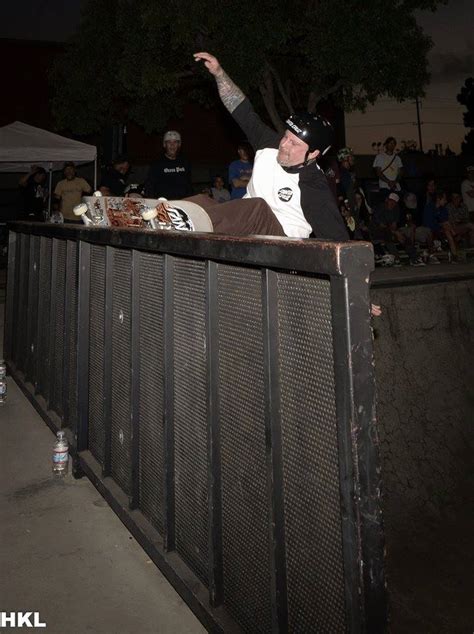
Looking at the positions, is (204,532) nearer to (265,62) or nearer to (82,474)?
(82,474)

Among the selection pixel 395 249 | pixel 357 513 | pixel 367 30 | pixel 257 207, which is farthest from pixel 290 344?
pixel 367 30

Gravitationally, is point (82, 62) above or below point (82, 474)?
above

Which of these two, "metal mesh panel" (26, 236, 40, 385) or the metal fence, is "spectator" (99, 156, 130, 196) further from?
the metal fence

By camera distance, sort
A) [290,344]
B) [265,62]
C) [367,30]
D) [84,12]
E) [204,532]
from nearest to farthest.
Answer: [290,344]
[204,532]
[367,30]
[265,62]
[84,12]

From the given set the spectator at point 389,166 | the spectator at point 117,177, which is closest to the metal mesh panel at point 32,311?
the spectator at point 117,177

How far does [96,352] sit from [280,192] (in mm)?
1710

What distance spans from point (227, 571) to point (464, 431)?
5542mm

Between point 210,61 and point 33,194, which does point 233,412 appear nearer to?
point 210,61

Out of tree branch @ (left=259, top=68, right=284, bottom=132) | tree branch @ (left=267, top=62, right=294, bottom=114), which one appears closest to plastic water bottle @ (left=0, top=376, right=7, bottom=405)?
tree branch @ (left=259, top=68, right=284, bottom=132)

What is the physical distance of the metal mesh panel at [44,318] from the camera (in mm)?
4906

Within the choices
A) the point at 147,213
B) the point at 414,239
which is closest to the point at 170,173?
the point at 147,213

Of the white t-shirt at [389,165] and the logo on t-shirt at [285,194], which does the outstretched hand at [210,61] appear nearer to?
the logo on t-shirt at [285,194]

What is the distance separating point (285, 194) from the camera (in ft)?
13.2

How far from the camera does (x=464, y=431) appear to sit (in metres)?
6.93
